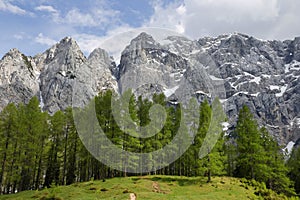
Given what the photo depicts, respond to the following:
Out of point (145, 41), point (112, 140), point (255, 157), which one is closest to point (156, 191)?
point (112, 140)

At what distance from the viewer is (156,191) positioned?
27578 mm

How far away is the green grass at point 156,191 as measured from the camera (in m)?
24.0

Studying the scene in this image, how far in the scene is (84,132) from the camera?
3925 cm

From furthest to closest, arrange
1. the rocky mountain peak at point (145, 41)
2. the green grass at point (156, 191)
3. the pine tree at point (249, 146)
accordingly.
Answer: the pine tree at point (249, 146) < the rocky mountain peak at point (145, 41) < the green grass at point (156, 191)

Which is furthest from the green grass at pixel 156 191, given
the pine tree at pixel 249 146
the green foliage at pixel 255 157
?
the green foliage at pixel 255 157

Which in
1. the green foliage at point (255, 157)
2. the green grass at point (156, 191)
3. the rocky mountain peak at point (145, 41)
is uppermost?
the rocky mountain peak at point (145, 41)

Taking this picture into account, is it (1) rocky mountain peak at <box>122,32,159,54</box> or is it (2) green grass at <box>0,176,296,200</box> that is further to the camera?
(1) rocky mountain peak at <box>122,32,159,54</box>

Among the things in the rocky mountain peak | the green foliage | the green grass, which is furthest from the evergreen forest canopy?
the rocky mountain peak

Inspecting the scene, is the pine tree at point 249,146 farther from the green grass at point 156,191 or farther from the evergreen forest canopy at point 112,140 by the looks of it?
the green grass at point 156,191

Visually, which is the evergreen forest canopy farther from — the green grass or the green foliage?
the green grass

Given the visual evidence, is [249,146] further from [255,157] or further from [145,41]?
[145,41]

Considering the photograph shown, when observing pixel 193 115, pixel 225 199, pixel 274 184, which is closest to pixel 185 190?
pixel 225 199

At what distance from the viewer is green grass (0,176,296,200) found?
947 inches

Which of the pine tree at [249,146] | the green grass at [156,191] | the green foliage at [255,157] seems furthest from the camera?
the green foliage at [255,157]
